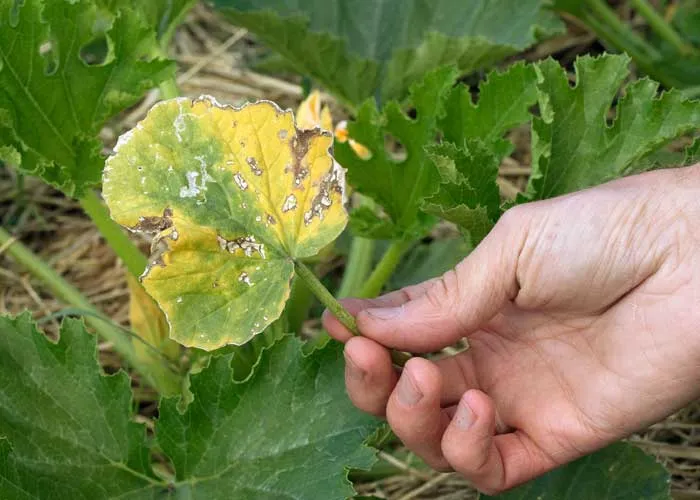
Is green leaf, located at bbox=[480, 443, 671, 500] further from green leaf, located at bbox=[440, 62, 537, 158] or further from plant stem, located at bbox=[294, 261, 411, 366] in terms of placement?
green leaf, located at bbox=[440, 62, 537, 158]

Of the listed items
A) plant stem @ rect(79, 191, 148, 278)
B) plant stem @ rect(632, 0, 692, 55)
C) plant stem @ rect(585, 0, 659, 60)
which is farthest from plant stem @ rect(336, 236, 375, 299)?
plant stem @ rect(632, 0, 692, 55)

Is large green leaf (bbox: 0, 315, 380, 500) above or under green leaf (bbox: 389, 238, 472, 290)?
above

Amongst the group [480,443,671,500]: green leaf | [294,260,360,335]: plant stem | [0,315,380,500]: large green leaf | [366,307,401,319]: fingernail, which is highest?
[294,260,360,335]: plant stem

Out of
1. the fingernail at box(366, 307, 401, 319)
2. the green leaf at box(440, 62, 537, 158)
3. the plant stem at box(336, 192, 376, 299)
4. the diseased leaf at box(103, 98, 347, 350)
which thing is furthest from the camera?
the plant stem at box(336, 192, 376, 299)

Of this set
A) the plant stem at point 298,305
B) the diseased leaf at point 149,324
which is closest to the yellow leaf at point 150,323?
the diseased leaf at point 149,324

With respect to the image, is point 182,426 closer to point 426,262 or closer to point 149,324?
point 149,324

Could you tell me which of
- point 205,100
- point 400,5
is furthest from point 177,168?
point 400,5

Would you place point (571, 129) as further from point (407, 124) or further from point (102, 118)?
point (102, 118)
